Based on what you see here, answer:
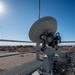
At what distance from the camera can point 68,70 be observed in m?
3.18

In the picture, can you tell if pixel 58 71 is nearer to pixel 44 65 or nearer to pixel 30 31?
pixel 44 65

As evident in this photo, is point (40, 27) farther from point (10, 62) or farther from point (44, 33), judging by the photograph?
point (10, 62)

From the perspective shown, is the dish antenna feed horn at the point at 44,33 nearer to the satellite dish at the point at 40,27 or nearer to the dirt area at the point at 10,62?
the satellite dish at the point at 40,27

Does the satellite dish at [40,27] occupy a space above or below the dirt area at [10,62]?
above

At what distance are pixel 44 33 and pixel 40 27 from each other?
0.74ft

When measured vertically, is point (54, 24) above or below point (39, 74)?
above

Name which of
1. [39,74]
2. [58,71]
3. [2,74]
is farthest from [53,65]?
[2,74]

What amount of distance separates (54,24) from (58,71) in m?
1.34

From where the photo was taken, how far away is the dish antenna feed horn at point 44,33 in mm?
3316

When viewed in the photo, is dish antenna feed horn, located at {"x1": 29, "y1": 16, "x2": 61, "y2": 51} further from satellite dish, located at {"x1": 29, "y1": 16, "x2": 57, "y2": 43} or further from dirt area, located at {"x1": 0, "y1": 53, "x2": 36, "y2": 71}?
dirt area, located at {"x1": 0, "y1": 53, "x2": 36, "y2": 71}

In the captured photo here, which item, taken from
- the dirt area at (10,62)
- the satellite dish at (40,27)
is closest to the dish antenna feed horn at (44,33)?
the satellite dish at (40,27)

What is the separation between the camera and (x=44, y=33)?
137 inches

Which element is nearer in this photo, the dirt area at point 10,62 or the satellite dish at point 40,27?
the satellite dish at point 40,27

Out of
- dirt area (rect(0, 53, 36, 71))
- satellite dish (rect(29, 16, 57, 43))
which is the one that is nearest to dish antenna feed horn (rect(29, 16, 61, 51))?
satellite dish (rect(29, 16, 57, 43))
